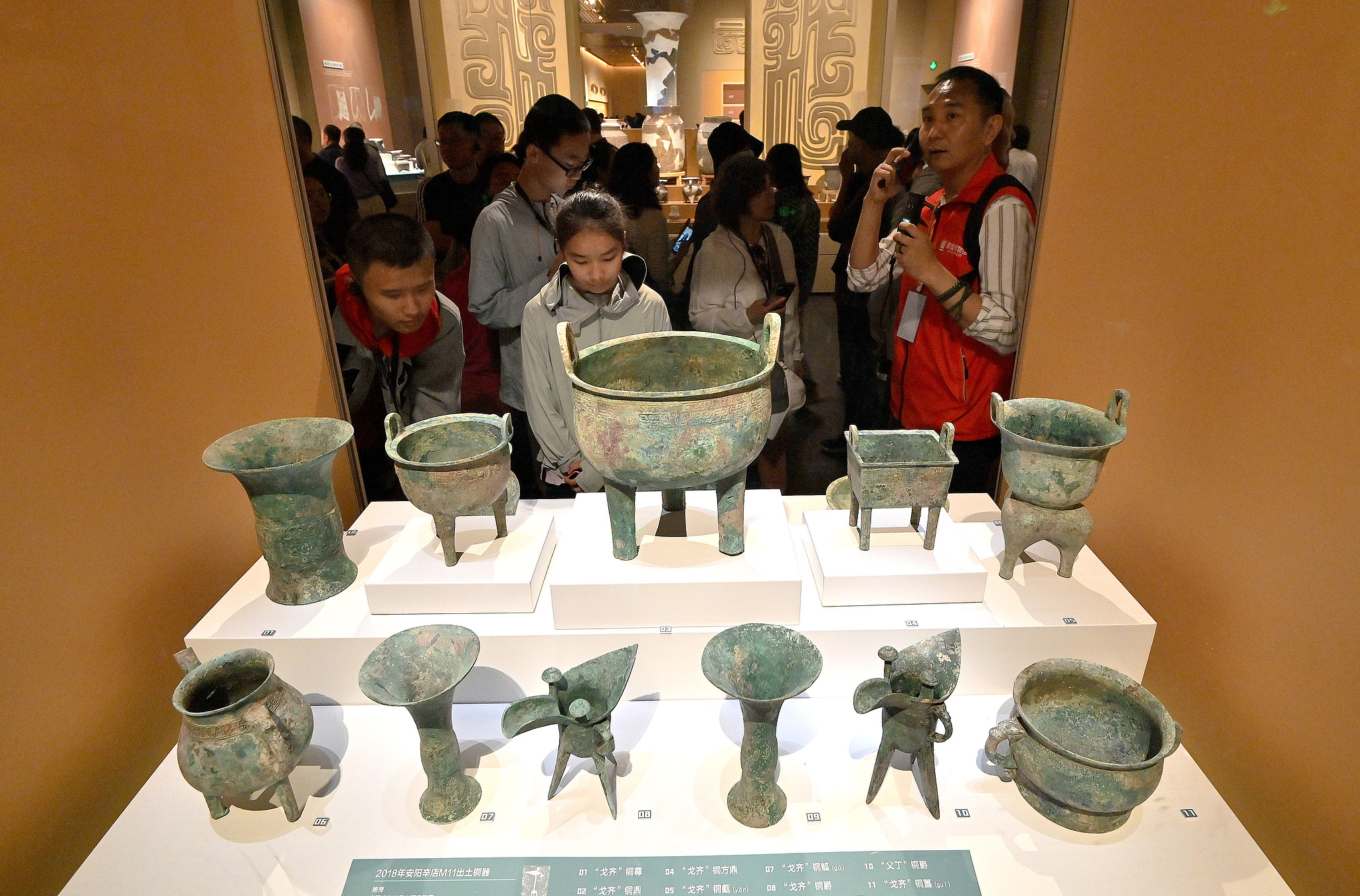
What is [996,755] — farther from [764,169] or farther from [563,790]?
[764,169]

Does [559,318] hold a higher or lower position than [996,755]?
higher

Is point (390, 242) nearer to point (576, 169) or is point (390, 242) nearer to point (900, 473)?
point (576, 169)

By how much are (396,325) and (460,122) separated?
657 mm

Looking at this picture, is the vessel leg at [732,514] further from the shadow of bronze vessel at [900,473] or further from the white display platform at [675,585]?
the shadow of bronze vessel at [900,473]

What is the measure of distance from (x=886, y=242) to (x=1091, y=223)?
594 mm

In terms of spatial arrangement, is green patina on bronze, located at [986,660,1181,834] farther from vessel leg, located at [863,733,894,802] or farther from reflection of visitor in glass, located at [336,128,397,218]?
reflection of visitor in glass, located at [336,128,397,218]

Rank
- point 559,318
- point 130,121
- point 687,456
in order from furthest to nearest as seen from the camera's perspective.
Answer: point 559,318 < point 130,121 < point 687,456

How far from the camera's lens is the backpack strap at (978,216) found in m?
2.31

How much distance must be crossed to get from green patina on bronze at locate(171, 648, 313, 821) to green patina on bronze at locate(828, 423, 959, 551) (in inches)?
57.3

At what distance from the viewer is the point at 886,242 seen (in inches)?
94.4

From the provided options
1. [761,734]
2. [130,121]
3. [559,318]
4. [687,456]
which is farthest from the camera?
[559,318]

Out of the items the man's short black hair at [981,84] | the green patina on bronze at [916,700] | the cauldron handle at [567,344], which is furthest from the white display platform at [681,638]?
the man's short black hair at [981,84]

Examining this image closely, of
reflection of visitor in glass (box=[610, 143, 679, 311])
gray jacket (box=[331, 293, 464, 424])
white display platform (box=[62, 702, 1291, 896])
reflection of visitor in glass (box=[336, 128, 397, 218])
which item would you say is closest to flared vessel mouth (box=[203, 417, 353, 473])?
gray jacket (box=[331, 293, 464, 424])

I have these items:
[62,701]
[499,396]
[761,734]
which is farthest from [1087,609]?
[62,701]
